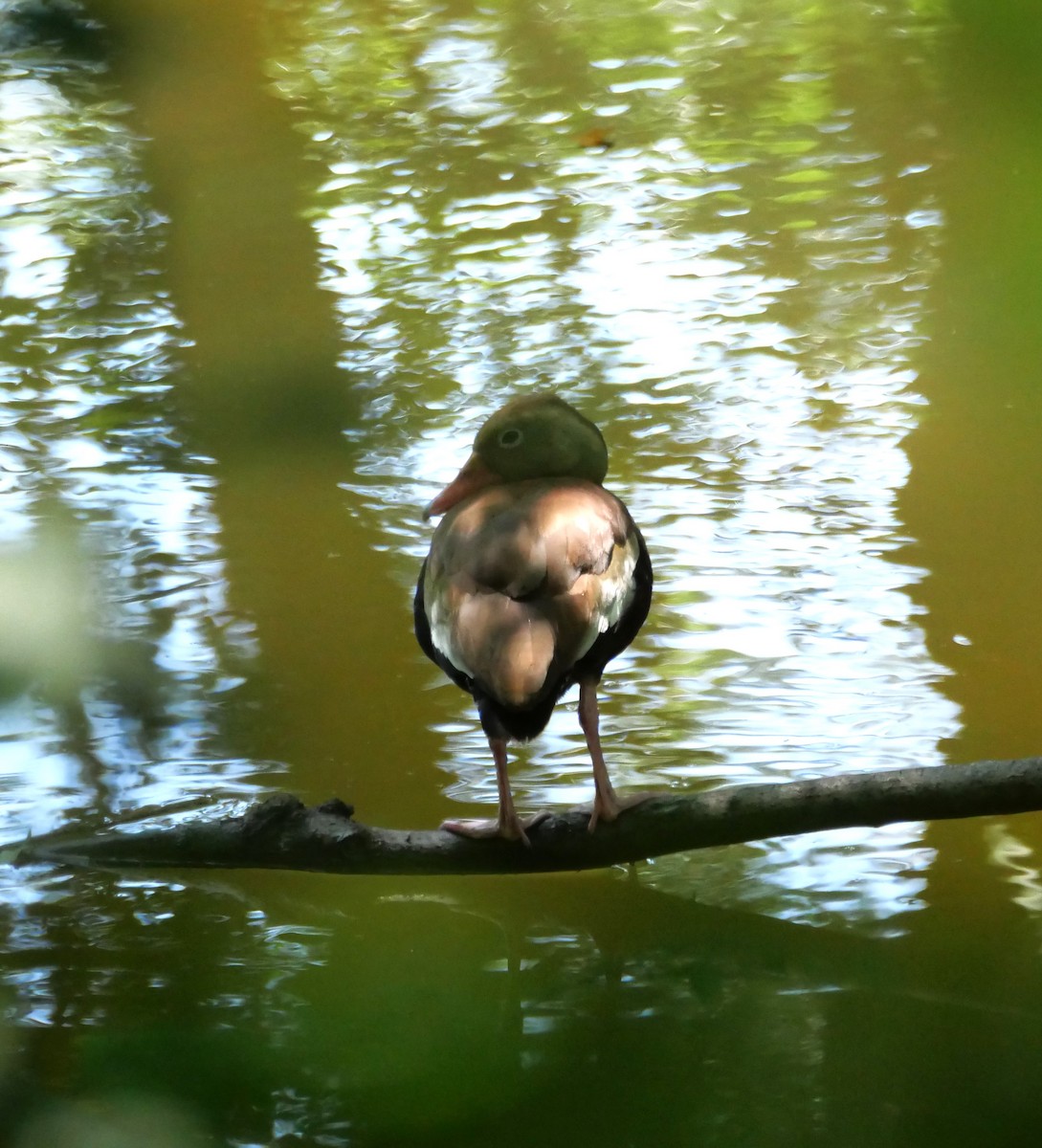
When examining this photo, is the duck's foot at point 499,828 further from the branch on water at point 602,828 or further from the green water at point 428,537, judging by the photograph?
the green water at point 428,537

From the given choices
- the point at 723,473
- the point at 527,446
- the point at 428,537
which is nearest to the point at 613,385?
the point at 723,473

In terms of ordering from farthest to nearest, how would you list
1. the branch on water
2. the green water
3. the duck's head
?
the duck's head, the green water, the branch on water

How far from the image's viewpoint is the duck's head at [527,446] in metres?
4.12

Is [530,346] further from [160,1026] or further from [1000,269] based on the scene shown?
[160,1026]

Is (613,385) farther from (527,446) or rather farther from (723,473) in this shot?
(527,446)

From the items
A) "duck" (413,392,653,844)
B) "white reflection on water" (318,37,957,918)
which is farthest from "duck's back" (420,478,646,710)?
"white reflection on water" (318,37,957,918)

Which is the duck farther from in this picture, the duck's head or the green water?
the green water

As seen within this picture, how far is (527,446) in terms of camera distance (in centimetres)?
412

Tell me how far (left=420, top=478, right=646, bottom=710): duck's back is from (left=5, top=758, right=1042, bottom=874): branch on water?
38 cm

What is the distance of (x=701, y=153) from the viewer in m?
8.09

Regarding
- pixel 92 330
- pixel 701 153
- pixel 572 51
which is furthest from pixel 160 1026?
pixel 572 51

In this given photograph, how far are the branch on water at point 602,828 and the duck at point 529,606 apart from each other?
57 millimetres

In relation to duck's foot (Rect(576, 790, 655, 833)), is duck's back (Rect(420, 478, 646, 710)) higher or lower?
higher

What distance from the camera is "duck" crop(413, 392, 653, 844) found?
301cm
